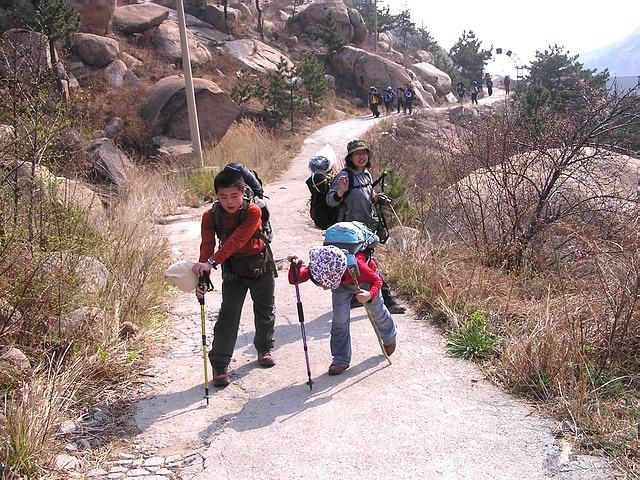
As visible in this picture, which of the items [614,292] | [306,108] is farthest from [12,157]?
[306,108]

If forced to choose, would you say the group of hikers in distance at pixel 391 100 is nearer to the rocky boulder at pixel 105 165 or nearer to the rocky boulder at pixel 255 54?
the rocky boulder at pixel 255 54

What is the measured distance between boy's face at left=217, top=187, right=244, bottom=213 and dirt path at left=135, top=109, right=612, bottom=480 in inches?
50.8

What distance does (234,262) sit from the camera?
14.3 feet

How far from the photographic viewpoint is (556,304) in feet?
15.5

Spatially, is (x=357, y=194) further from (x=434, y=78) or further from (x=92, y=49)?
(x=434, y=78)

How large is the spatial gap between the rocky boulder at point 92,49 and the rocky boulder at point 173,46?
3807 millimetres

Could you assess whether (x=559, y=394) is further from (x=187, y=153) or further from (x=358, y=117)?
(x=358, y=117)

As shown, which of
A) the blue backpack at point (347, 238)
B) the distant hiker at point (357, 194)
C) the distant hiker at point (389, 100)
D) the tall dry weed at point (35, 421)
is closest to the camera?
the tall dry weed at point (35, 421)

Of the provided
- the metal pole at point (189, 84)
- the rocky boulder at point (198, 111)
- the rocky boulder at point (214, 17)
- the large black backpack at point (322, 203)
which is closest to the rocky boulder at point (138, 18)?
the rocky boulder at point (214, 17)

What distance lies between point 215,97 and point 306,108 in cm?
731

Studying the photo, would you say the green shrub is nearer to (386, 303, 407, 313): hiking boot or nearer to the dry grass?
the dry grass

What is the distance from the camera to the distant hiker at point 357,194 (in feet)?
16.9

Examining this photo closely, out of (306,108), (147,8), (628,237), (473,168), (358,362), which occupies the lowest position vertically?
(358,362)

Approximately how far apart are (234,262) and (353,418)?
1409 millimetres
